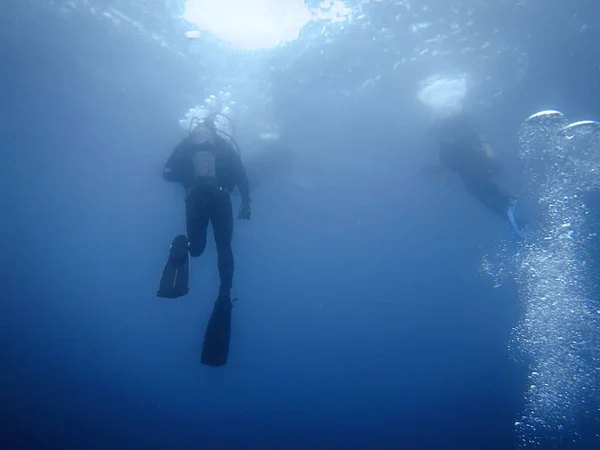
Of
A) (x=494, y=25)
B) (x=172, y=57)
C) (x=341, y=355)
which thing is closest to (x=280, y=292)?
(x=341, y=355)

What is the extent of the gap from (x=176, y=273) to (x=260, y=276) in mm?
32181

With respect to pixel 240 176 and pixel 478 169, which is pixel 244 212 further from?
pixel 478 169

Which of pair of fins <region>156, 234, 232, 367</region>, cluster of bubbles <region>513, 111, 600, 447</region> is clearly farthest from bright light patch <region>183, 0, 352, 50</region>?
cluster of bubbles <region>513, 111, 600, 447</region>

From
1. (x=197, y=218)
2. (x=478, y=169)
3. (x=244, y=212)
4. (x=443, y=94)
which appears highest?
(x=443, y=94)

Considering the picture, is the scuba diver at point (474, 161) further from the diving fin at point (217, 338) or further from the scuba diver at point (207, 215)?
the diving fin at point (217, 338)

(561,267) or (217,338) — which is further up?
(561,267)

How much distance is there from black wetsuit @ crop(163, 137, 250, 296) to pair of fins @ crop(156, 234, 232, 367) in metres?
0.24

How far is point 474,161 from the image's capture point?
14.1 meters

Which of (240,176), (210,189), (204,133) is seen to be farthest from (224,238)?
(204,133)

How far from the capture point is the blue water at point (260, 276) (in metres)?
15.2

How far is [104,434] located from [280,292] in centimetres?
2381

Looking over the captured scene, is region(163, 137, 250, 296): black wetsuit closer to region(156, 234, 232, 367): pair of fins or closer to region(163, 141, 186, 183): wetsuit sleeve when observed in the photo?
region(163, 141, 186, 183): wetsuit sleeve

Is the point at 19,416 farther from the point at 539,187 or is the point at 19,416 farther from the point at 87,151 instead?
the point at 539,187

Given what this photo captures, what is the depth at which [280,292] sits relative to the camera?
42.5 meters
